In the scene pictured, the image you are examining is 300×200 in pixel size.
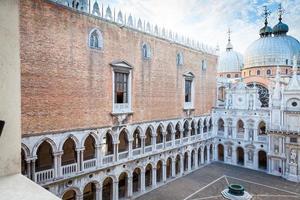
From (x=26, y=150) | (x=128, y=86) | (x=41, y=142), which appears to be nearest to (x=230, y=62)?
(x=128, y=86)

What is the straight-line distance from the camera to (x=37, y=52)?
13219mm

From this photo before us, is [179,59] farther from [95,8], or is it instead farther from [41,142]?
[41,142]

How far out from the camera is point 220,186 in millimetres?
22469

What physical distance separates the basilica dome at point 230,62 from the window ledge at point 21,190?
47.1 metres

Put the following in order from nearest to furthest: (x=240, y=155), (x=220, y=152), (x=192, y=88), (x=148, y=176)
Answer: (x=148, y=176), (x=192, y=88), (x=240, y=155), (x=220, y=152)

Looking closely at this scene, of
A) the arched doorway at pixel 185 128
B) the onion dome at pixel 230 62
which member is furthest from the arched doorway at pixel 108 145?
the onion dome at pixel 230 62

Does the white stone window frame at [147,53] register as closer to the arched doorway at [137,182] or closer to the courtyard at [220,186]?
the arched doorway at [137,182]

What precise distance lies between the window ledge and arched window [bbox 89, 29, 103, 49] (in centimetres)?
1478

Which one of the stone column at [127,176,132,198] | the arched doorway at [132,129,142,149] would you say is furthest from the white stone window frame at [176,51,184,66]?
the stone column at [127,176,132,198]

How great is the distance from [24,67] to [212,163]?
81.2ft

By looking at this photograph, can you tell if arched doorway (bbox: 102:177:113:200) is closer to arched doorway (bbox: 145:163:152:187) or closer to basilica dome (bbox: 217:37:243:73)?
Answer: arched doorway (bbox: 145:163:152:187)

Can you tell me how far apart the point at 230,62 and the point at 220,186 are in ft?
97.2

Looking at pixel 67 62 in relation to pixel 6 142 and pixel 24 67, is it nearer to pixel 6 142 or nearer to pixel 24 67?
pixel 24 67

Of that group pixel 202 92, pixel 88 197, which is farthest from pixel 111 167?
pixel 202 92
